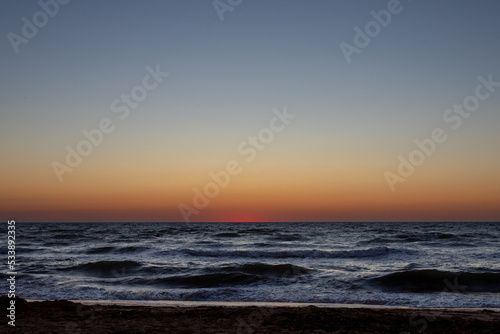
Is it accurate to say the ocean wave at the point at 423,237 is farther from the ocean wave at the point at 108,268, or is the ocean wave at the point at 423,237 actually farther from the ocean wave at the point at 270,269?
the ocean wave at the point at 108,268

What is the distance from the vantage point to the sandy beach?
8125mm

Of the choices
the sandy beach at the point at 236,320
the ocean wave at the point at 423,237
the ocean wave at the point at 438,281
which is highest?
the sandy beach at the point at 236,320

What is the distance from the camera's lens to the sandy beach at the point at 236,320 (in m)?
8.12

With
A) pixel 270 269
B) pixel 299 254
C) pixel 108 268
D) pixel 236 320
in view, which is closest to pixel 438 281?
pixel 270 269

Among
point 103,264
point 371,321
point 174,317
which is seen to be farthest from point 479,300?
point 103,264

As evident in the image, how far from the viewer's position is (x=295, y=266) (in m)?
20.8

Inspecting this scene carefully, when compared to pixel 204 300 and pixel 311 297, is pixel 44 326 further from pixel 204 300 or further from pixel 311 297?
pixel 311 297

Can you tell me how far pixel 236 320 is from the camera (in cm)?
897

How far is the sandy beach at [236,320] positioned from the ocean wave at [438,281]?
524 centimetres

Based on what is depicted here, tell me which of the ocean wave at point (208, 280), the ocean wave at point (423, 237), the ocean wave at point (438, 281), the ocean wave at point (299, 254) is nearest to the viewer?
the ocean wave at point (438, 281)

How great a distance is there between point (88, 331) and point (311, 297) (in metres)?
7.30

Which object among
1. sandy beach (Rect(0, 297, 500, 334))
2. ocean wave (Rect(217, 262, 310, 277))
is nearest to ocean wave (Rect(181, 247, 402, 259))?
ocean wave (Rect(217, 262, 310, 277))

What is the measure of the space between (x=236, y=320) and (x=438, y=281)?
11021 millimetres

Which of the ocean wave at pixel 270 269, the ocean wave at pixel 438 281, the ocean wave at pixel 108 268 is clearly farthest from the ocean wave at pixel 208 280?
the ocean wave at pixel 438 281
